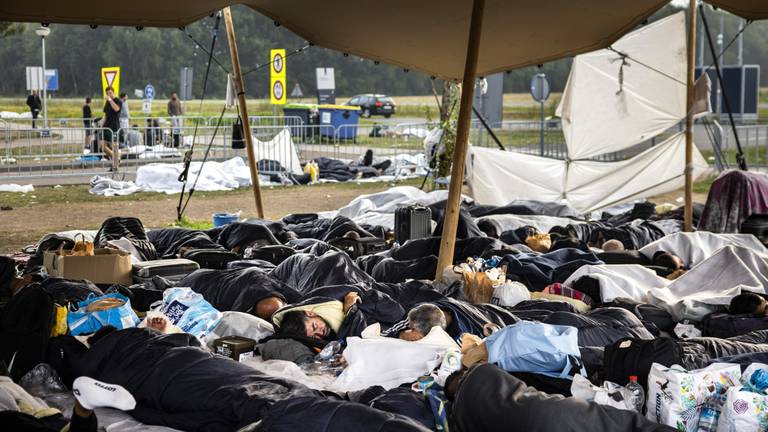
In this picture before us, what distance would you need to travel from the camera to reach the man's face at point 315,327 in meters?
6.16

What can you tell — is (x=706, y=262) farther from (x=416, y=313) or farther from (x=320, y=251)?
(x=320, y=251)

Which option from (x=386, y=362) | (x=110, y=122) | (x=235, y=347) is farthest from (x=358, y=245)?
(x=110, y=122)

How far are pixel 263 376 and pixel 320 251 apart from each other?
4137mm

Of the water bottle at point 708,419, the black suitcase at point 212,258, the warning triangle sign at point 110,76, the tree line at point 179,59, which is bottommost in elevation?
the water bottle at point 708,419

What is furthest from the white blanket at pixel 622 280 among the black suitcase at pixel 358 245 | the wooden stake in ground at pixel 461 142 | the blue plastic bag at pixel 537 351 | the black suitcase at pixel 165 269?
the black suitcase at pixel 165 269

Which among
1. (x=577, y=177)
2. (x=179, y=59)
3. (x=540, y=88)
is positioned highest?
(x=179, y=59)

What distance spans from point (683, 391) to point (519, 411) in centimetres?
87

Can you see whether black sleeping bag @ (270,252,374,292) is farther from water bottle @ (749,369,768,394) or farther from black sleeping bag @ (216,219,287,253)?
water bottle @ (749,369,768,394)

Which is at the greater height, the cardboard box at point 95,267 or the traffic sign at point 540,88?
the traffic sign at point 540,88

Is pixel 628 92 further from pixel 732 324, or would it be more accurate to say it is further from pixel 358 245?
pixel 732 324

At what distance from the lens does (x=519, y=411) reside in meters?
4.28

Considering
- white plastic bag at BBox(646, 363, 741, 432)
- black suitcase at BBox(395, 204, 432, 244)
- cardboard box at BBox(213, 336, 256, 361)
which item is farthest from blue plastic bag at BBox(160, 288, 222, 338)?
black suitcase at BBox(395, 204, 432, 244)

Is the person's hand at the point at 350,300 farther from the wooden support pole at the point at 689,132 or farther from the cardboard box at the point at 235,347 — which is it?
the wooden support pole at the point at 689,132

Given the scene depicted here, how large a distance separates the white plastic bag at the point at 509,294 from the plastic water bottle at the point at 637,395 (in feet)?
7.65
